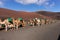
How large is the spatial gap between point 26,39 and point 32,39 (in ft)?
1.52

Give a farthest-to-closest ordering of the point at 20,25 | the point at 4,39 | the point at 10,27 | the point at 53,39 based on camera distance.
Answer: the point at 20,25 < the point at 10,27 < the point at 53,39 < the point at 4,39

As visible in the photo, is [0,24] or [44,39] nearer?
[44,39]

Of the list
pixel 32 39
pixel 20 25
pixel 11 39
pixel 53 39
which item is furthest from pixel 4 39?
pixel 20 25

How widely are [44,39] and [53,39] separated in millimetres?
810

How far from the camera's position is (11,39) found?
1189 cm

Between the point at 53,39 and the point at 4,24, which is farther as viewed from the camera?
the point at 4,24

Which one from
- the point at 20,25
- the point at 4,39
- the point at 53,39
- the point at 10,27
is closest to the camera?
the point at 4,39

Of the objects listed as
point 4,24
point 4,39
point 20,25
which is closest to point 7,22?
point 4,24

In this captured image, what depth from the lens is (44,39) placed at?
12469mm

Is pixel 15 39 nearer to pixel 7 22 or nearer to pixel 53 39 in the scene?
pixel 53 39

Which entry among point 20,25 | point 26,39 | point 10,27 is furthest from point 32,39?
point 20,25

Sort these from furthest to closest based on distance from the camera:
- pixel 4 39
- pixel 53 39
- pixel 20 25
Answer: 1. pixel 20 25
2. pixel 53 39
3. pixel 4 39

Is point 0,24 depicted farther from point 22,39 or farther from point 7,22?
Result: point 22,39

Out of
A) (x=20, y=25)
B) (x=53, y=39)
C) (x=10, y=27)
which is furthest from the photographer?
(x=20, y=25)
